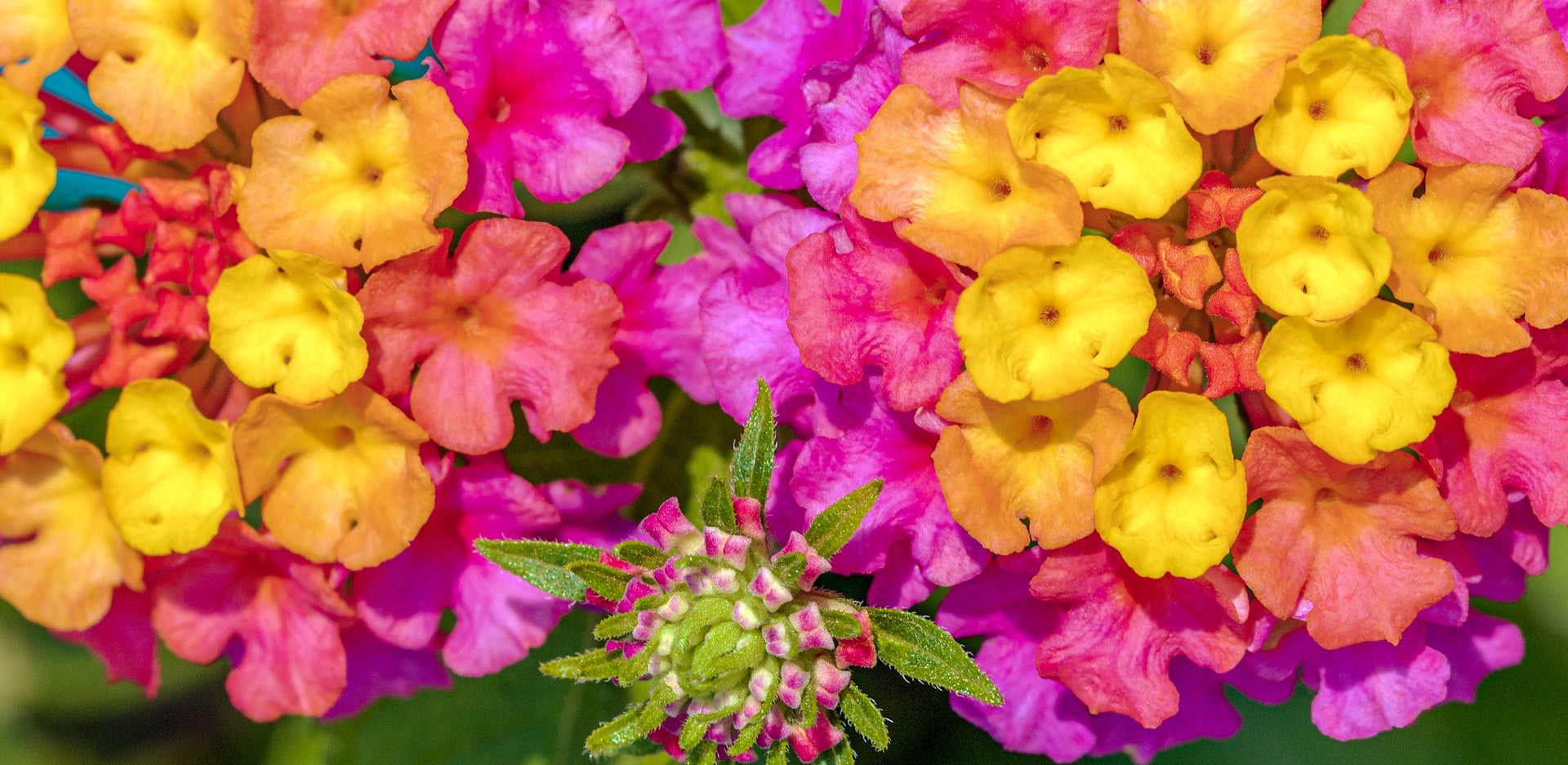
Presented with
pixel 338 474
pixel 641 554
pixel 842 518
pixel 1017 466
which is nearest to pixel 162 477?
pixel 338 474

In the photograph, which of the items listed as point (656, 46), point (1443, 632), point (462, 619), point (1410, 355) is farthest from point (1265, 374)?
point (462, 619)

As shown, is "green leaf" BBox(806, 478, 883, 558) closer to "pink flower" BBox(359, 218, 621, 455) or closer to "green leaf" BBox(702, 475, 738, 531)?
"green leaf" BBox(702, 475, 738, 531)

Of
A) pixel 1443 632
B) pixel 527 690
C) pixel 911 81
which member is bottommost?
pixel 527 690

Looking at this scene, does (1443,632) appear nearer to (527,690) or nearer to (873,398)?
(873,398)

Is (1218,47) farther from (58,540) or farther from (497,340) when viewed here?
(58,540)

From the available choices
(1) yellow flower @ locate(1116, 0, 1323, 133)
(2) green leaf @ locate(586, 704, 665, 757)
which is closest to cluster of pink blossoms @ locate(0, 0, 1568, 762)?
(1) yellow flower @ locate(1116, 0, 1323, 133)

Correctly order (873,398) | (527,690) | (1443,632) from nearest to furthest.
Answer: (873,398) → (1443,632) → (527,690)

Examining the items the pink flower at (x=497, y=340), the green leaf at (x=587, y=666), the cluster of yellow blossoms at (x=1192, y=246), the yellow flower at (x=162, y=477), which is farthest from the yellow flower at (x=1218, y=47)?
the yellow flower at (x=162, y=477)
